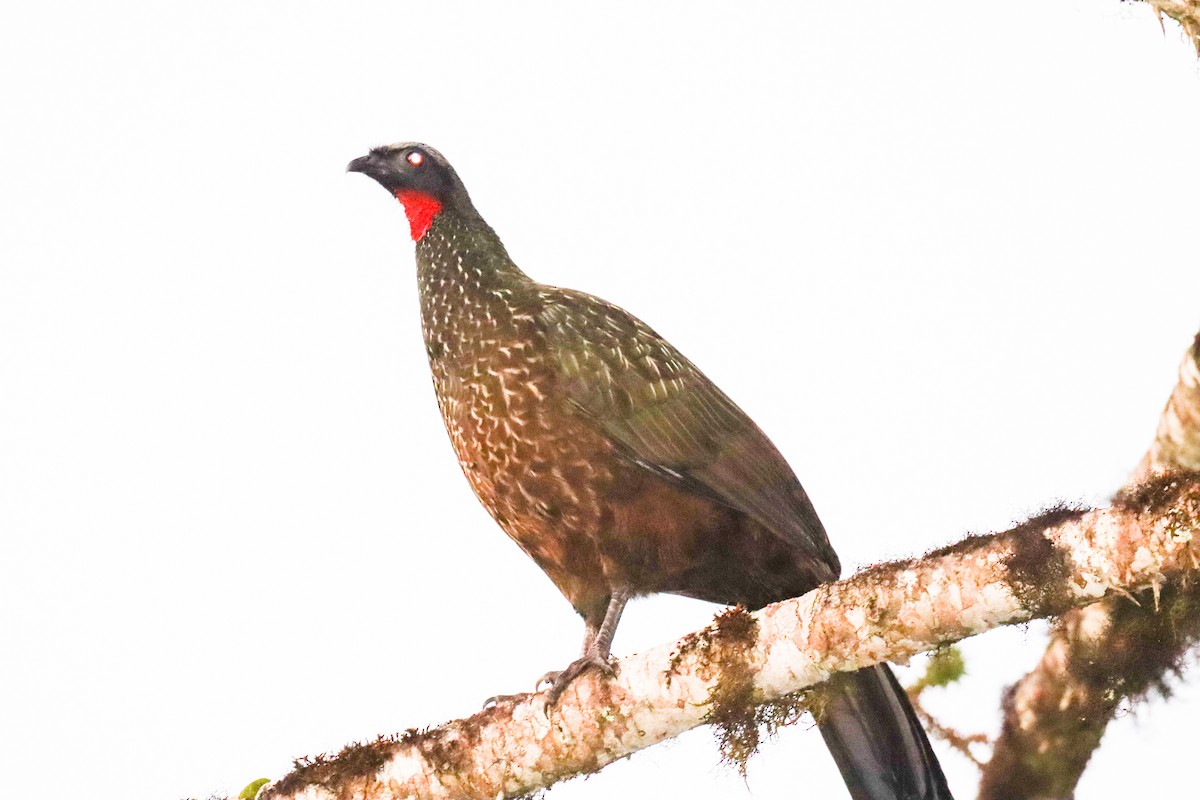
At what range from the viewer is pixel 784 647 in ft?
11.0

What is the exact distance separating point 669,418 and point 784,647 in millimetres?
1174

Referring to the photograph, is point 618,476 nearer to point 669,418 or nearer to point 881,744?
point 669,418

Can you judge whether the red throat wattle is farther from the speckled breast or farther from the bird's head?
the speckled breast

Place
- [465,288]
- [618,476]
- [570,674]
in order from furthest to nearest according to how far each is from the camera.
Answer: [465,288]
[618,476]
[570,674]

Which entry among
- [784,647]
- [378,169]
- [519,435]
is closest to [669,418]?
[519,435]

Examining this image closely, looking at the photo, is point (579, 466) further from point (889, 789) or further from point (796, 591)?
point (889, 789)

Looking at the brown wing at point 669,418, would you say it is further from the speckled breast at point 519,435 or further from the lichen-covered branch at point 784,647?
the lichen-covered branch at point 784,647

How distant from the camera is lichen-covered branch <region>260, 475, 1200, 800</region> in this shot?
2873 millimetres

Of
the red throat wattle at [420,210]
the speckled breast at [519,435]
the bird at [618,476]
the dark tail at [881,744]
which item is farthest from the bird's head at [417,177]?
the dark tail at [881,744]

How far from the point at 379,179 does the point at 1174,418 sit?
2945mm

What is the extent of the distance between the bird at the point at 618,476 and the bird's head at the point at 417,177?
2.35ft

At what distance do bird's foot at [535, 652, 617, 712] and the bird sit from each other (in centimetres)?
3

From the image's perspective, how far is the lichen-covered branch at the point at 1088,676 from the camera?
322 centimetres

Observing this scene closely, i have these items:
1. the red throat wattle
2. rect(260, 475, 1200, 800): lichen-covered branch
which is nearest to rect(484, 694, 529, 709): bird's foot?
rect(260, 475, 1200, 800): lichen-covered branch
